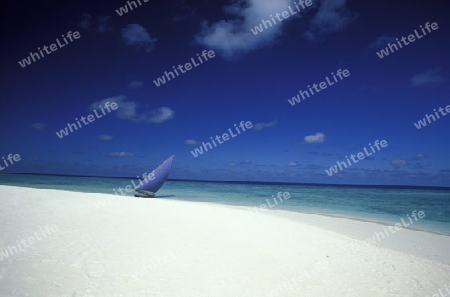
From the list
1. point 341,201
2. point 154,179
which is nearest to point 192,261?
point 154,179

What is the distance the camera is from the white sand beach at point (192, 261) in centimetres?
532

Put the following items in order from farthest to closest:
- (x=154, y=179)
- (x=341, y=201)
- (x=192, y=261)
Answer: (x=341, y=201), (x=154, y=179), (x=192, y=261)

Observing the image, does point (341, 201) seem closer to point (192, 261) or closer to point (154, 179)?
point (154, 179)

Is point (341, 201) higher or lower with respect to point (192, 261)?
lower

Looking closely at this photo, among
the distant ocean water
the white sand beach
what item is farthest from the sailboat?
the white sand beach

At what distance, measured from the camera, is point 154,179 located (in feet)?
93.0

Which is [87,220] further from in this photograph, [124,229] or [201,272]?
[201,272]

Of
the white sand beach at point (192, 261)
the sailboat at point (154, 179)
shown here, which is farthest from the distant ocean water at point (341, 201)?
the white sand beach at point (192, 261)

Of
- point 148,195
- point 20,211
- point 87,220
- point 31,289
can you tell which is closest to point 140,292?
point 31,289

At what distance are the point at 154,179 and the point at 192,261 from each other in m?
22.6

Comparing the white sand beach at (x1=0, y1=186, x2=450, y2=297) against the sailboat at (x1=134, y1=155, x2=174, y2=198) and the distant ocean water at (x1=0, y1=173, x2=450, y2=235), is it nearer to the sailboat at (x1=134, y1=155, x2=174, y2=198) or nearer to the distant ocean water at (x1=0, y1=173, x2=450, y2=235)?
the distant ocean water at (x1=0, y1=173, x2=450, y2=235)

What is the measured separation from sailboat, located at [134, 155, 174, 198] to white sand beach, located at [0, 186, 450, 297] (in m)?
16.0

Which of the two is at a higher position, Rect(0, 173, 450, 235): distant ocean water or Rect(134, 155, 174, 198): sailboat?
Rect(134, 155, 174, 198): sailboat

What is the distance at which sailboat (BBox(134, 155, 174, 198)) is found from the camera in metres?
27.8
